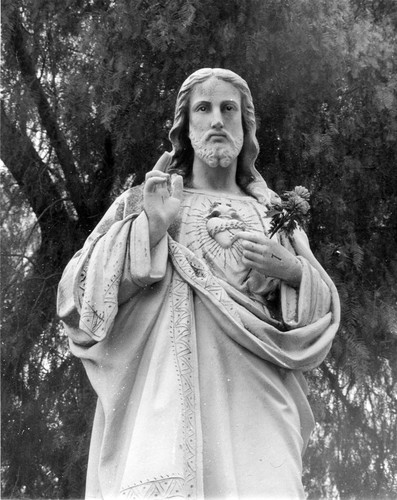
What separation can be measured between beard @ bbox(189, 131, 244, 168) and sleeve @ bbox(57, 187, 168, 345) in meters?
0.53

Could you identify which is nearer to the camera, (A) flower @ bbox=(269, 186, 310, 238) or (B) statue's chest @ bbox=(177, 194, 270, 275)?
(A) flower @ bbox=(269, 186, 310, 238)

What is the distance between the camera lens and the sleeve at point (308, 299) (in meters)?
6.13

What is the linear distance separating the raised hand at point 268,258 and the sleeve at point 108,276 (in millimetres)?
345

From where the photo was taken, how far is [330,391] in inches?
403

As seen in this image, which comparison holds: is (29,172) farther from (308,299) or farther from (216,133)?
(308,299)

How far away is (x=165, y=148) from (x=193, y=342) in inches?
184

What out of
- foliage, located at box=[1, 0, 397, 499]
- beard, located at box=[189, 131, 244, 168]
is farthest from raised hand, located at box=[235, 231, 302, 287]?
foliage, located at box=[1, 0, 397, 499]

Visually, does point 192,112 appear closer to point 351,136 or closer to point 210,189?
point 210,189

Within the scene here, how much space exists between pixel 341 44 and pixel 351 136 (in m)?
0.90

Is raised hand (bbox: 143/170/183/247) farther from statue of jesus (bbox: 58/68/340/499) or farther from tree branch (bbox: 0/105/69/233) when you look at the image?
tree branch (bbox: 0/105/69/233)

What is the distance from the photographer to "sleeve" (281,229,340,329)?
613 cm

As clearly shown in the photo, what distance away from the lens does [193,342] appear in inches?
235

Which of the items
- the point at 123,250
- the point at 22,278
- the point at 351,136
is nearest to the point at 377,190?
the point at 351,136

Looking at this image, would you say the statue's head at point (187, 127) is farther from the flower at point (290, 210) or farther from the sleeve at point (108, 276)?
the sleeve at point (108, 276)
